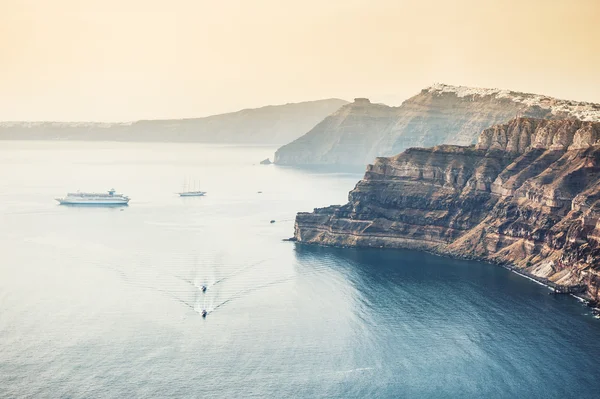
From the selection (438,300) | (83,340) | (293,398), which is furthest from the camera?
(438,300)

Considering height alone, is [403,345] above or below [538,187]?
below

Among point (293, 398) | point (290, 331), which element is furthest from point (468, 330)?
point (293, 398)

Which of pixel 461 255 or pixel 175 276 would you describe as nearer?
pixel 175 276

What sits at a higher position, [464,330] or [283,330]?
[464,330]

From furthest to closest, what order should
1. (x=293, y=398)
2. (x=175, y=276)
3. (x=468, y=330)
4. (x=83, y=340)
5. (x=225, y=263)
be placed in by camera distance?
1. (x=225, y=263)
2. (x=175, y=276)
3. (x=468, y=330)
4. (x=83, y=340)
5. (x=293, y=398)

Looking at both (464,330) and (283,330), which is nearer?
(283,330)

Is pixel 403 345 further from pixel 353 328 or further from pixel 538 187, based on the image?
pixel 538 187

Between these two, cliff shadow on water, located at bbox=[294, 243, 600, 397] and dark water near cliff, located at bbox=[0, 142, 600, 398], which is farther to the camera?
cliff shadow on water, located at bbox=[294, 243, 600, 397]

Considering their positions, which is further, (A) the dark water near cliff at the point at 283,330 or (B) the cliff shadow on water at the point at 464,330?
(B) the cliff shadow on water at the point at 464,330

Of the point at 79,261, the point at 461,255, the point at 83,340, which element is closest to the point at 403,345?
the point at 83,340
